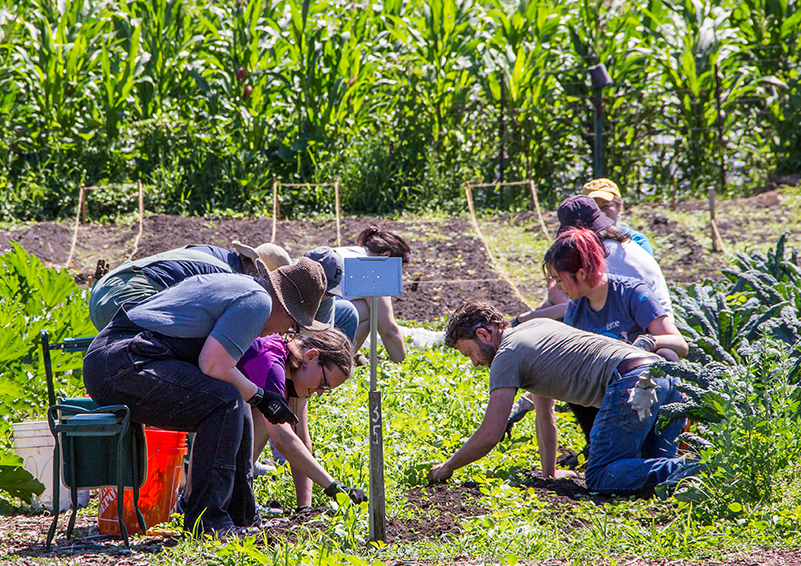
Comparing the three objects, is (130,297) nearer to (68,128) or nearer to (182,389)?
(182,389)

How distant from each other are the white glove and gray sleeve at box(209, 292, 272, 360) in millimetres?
1745

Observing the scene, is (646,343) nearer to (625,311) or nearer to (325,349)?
(625,311)

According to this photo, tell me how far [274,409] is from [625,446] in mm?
1723

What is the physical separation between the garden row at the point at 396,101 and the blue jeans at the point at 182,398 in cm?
983

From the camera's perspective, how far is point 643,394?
13.3ft

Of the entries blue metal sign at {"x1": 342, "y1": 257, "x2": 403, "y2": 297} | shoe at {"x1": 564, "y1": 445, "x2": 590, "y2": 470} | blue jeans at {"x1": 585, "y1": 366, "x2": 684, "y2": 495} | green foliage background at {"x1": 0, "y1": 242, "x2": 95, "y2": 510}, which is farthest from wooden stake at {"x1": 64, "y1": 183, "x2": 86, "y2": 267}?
blue jeans at {"x1": 585, "y1": 366, "x2": 684, "y2": 495}

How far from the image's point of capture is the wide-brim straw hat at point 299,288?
3650mm

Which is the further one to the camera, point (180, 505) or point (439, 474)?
point (439, 474)

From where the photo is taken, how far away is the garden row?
44.4ft

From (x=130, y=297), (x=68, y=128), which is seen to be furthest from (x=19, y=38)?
(x=130, y=297)

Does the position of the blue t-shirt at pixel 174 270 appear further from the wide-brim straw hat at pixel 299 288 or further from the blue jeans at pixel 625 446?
the blue jeans at pixel 625 446

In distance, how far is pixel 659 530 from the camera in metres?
3.46

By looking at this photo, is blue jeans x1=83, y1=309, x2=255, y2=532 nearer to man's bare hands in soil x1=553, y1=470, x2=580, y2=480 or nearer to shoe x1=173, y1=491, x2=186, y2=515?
shoe x1=173, y1=491, x2=186, y2=515

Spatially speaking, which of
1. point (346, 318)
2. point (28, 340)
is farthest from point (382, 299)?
point (28, 340)
